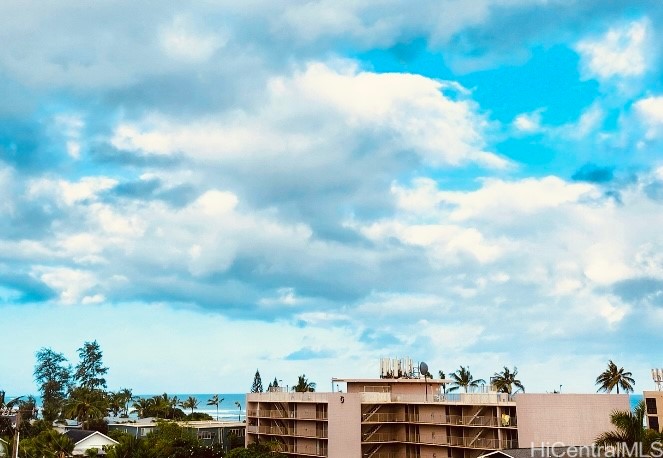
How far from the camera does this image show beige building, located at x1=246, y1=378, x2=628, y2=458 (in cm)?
7519

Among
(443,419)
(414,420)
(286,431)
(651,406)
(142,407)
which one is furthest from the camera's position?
(142,407)

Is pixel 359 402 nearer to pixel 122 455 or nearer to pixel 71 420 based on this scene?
pixel 122 455

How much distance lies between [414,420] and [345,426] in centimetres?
977

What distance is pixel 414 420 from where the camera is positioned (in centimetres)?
9094

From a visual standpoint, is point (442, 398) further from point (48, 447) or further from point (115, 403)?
point (115, 403)

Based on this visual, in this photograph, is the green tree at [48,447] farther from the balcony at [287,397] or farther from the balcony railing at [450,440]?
the balcony railing at [450,440]

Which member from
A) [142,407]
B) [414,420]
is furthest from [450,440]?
[142,407]

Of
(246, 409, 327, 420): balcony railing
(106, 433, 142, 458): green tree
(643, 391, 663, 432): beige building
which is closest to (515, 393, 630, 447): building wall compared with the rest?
(246, 409, 327, 420): balcony railing

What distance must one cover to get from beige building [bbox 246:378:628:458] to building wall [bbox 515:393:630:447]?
11 cm

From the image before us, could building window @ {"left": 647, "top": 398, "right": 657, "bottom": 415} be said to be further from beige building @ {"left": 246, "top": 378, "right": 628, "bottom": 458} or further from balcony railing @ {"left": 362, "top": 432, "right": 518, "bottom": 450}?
balcony railing @ {"left": 362, "top": 432, "right": 518, "bottom": 450}

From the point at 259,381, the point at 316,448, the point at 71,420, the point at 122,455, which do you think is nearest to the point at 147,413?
the point at 71,420

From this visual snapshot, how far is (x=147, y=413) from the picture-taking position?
15800 centimetres

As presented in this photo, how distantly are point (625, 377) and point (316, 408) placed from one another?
224 feet

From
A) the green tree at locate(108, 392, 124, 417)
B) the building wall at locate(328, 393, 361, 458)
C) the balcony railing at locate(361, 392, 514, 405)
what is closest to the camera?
the balcony railing at locate(361, 392, 514, 405)
